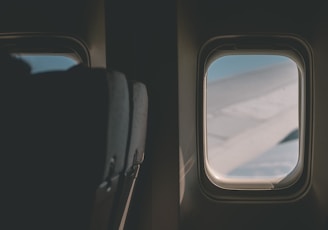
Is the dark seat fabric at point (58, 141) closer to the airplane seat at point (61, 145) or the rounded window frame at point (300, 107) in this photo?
the airplane seat at point (61, 145)

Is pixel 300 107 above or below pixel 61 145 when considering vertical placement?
above

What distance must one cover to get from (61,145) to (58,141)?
0.01 metres

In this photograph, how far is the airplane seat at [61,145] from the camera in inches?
43.6

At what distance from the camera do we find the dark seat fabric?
1106mm

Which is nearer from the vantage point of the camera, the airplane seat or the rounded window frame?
the airplane seat

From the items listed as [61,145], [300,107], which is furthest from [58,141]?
[300,107]

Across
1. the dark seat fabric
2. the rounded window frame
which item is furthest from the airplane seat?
the rounded window frame

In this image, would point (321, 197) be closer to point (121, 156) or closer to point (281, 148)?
point (121, 156)

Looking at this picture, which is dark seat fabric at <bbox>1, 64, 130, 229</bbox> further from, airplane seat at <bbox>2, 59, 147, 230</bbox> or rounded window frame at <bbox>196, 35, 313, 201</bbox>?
rounded window frame at <bbox>196, 35, 313, 201</bbox>

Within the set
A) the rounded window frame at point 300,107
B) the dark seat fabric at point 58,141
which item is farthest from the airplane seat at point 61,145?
the rounded window frame at point 300,107

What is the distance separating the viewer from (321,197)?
2299 mm

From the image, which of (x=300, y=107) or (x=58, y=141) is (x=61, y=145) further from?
(x=300, y=107)

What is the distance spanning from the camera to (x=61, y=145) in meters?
1.12

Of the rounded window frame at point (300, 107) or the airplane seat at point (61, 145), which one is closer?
the airplane seat at point (61, 145)
